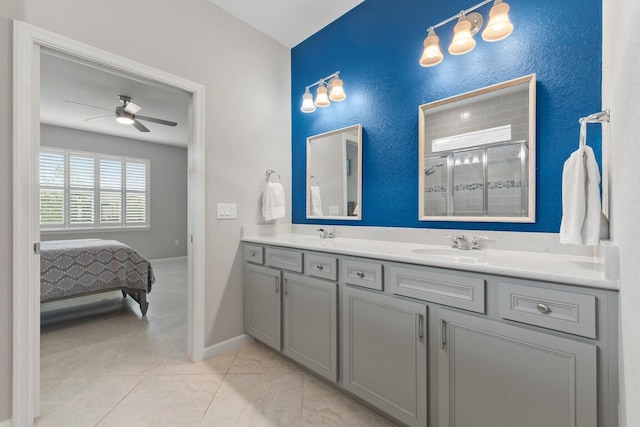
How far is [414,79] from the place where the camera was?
1.95 meters

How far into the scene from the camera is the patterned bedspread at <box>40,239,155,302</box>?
2.71 metres

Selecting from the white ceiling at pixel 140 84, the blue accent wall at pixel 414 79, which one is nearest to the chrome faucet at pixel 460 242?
the blue accent wall at pixel 414 79

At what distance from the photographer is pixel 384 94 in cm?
212

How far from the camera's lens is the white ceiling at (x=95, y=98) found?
3.09 metres

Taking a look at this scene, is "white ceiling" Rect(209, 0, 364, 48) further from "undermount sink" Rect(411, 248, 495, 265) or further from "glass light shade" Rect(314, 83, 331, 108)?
"undermount sink" Rect(411, 248, 495, 265)

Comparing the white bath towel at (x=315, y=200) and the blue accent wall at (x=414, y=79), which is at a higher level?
the blue accent wall at (x=414, y=79)

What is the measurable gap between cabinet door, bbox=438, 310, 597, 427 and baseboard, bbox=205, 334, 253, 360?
5.45 ft

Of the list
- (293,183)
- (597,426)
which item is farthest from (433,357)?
(293,183)

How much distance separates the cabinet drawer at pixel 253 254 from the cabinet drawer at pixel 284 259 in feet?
0.25

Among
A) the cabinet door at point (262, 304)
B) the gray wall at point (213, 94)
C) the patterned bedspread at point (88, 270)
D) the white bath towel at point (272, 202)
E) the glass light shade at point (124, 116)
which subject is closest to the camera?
the gray wall at point (213, 94)

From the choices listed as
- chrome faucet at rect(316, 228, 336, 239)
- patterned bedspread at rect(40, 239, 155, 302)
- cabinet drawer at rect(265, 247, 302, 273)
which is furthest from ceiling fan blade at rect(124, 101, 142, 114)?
chrome faucet at rect(316, 228, 336, 239)

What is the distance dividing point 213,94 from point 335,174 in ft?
3.82

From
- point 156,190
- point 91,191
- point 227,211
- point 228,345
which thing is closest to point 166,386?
point 228,345

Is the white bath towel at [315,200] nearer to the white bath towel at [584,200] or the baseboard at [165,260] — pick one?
the white bath towel at [584,200]
